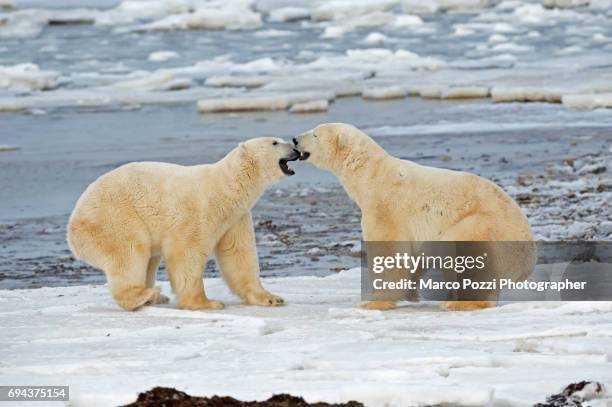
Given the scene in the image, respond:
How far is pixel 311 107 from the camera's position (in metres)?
20.0

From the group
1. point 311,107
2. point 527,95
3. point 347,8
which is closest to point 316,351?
point 311,107

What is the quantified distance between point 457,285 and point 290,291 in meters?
1.31

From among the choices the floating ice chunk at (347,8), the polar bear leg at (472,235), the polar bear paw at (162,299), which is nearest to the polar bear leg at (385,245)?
the polar bear leg at (472,235)

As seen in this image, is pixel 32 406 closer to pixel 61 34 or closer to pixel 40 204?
pixel 40 204

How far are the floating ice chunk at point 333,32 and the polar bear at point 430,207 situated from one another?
1106 inches

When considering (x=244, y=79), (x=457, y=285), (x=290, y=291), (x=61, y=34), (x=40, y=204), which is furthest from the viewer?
(x=61, y=34)

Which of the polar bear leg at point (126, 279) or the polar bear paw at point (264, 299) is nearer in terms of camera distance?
the polar bear leg at point (126, 279)

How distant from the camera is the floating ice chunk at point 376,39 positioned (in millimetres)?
32750

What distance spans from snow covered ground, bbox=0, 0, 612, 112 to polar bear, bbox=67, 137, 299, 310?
1259 centimetres

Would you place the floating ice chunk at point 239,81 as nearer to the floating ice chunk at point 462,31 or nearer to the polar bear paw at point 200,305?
the floating ice chunk at point 462,31

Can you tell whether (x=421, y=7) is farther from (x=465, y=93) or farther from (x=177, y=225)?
(x=177, y=225)

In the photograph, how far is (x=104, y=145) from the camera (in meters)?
17.0

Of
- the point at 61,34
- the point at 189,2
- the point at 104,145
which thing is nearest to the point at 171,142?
the point at 104,145

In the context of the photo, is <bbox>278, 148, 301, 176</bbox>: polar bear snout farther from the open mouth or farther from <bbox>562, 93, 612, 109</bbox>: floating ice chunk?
<bbox>562, 93, 612, 109</bbox>: floating ice chunk
